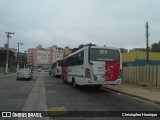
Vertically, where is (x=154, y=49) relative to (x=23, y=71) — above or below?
above

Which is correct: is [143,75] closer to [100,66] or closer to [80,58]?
[80,58]

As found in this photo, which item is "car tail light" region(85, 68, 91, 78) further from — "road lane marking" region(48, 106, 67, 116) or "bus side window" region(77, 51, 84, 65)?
"road lane marking" region(48, 106, 67, 116)

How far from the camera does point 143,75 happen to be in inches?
990

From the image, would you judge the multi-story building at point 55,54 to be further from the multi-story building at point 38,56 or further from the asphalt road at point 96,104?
the asphalt road at point 96,104

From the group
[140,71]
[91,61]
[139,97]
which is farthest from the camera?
[140,71]

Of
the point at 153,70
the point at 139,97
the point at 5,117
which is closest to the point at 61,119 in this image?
the point at 5,117

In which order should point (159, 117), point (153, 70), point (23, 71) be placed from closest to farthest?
point (159, 117), point (153, 70), point (23, 71)

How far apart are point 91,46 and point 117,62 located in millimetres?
2119

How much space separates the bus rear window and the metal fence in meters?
5.29

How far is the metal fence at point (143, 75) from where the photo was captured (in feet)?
75.9

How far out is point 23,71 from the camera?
3656 centimetres

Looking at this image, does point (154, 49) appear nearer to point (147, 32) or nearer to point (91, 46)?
point (147, 32)

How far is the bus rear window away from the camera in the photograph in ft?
61.7

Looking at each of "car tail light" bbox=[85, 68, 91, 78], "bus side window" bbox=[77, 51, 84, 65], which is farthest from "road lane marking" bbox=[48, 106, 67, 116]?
"bus side window" bbox=[77, 51, 84, 65]
